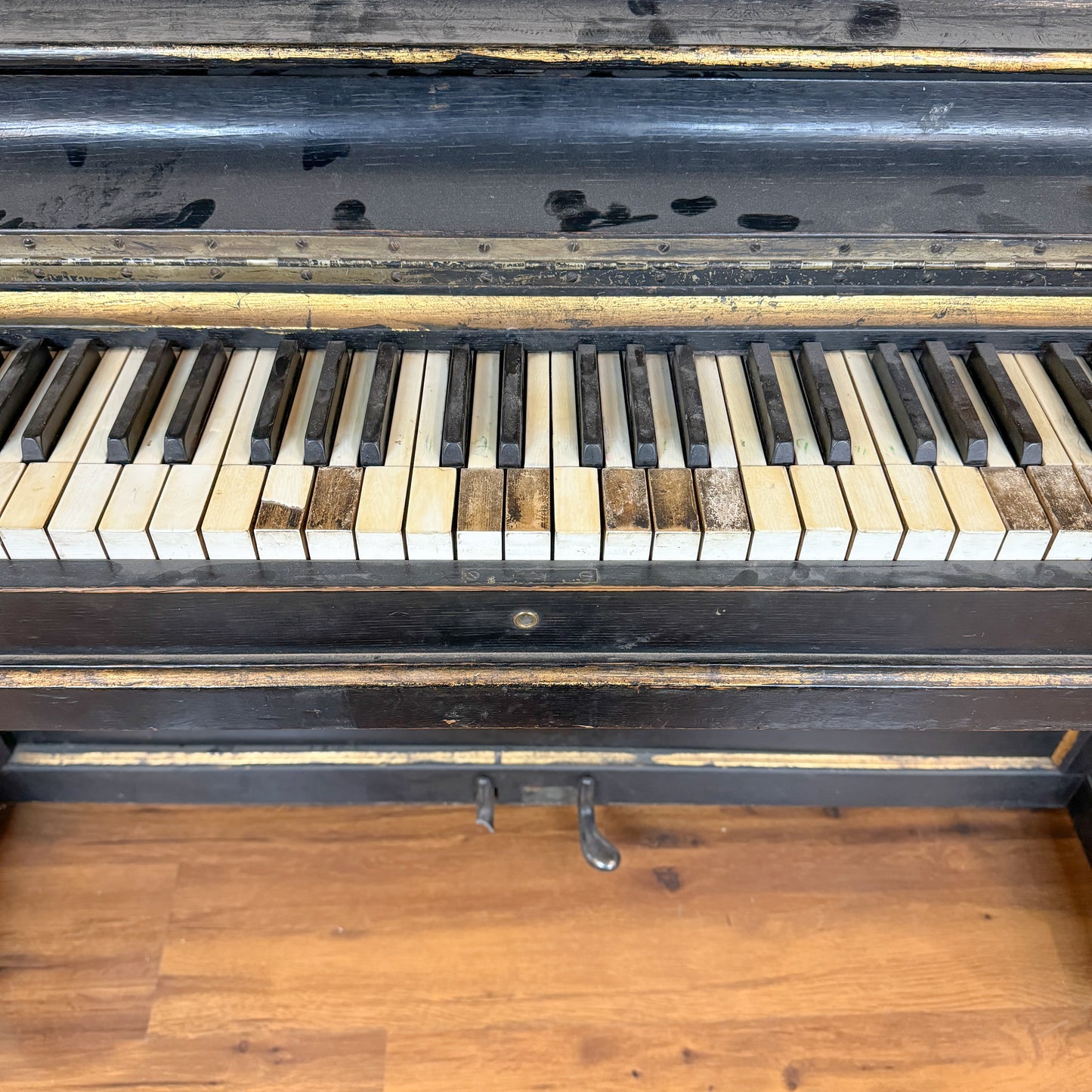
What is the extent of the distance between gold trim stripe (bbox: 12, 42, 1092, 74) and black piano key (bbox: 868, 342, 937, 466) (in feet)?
1.17

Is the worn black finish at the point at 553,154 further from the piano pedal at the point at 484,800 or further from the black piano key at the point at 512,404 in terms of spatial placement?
the piano pedal at the point at 484,800

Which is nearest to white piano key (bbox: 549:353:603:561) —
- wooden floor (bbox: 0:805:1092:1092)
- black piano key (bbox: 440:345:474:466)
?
black piano key (bbox: 440:345:474:466)

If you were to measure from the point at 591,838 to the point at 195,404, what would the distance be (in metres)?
1.00

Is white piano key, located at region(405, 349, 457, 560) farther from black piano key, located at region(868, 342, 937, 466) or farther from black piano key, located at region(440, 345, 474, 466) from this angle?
black piano key, located at region(868, 342, 937, 466)

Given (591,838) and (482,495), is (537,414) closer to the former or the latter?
(482,495)

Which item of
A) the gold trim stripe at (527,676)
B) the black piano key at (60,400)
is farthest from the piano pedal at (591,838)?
the black piano key at (60,400)

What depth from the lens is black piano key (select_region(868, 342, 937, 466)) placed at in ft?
3.97

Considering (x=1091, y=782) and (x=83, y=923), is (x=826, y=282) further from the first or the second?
(x=83, y=923)

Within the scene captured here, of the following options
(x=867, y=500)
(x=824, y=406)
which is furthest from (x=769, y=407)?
(x=867, y=500)

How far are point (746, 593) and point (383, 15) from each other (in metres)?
0.85

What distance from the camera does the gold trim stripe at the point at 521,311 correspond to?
4.23 ft

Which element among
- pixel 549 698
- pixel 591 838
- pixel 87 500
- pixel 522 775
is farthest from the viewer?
pixel 522 775

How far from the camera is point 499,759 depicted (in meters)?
1.82

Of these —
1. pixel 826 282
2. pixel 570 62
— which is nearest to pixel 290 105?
pixel 570 62
